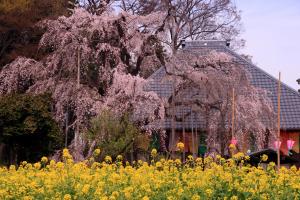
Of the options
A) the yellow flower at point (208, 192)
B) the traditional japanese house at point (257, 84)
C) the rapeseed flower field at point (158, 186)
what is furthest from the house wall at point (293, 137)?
the yellow flower at point (208, 192)

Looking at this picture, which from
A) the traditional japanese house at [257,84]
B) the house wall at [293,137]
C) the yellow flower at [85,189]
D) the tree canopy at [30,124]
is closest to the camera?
the yellow flower at [85,189]

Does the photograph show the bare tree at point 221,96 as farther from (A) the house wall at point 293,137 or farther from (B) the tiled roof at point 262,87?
(A) the house wall at point 293,137

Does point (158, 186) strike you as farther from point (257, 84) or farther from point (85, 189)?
point (257, 84)

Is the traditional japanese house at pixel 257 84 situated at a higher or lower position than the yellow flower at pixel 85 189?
higher

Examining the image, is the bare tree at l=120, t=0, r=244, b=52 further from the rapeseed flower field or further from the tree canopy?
the rapeseed flower field

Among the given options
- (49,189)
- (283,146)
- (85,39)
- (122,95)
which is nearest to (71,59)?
(85,39)

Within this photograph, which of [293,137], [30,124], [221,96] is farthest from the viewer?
[293,137]

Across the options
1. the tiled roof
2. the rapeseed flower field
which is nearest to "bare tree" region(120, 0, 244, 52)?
the tiled roof

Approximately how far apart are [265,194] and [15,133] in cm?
2027

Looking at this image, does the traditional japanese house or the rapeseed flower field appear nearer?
the rapeseed flower field

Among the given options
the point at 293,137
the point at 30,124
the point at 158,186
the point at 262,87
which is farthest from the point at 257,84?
the point at 158,186

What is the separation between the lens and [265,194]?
8.34 metres

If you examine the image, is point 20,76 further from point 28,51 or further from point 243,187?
point 243,187

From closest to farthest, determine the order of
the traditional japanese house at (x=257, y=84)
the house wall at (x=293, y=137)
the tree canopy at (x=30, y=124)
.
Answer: the tree canopy at (x=30, y=124), the traditional japanese house at (x=257, y=84), the house wall at (x=293, y=137)
